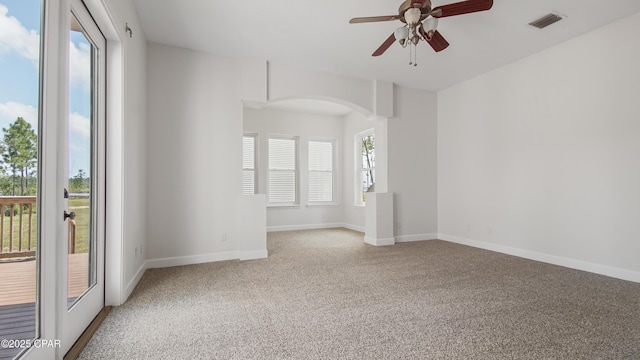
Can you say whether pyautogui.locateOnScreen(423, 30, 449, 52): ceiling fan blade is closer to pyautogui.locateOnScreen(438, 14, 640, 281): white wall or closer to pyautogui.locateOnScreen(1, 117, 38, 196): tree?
pyautogui.locateOnScreen(438, 14, 640, 281): white wall

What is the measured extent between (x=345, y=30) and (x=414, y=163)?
294 centimetres

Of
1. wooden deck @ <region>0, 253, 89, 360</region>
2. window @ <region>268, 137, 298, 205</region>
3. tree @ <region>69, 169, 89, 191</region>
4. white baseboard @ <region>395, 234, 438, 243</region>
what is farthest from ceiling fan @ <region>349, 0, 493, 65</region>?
window @ <region>268, 137, 298, 205</region>

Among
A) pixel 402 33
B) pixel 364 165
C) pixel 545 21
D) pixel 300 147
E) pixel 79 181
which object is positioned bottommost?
pixel 79 181

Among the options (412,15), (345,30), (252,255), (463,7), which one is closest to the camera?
(463,7)

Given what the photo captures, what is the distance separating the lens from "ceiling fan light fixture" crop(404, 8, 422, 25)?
8.85ft

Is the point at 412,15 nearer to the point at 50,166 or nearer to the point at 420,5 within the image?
the point at 420,5

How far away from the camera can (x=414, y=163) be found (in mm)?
5699

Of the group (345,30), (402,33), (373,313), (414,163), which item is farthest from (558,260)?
(345,30)

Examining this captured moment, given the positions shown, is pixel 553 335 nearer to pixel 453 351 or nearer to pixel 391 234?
pixel 453 351

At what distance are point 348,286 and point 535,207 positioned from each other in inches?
120

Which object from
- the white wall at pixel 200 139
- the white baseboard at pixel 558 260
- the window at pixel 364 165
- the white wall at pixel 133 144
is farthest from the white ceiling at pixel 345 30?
the white baseboard at pixel 558 260

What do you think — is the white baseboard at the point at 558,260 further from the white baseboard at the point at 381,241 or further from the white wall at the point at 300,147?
the white wall at the point at 300,147

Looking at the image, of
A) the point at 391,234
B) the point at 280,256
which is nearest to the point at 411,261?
the point at 391,234

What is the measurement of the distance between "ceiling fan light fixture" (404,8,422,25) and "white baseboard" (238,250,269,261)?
3390 millimetres
